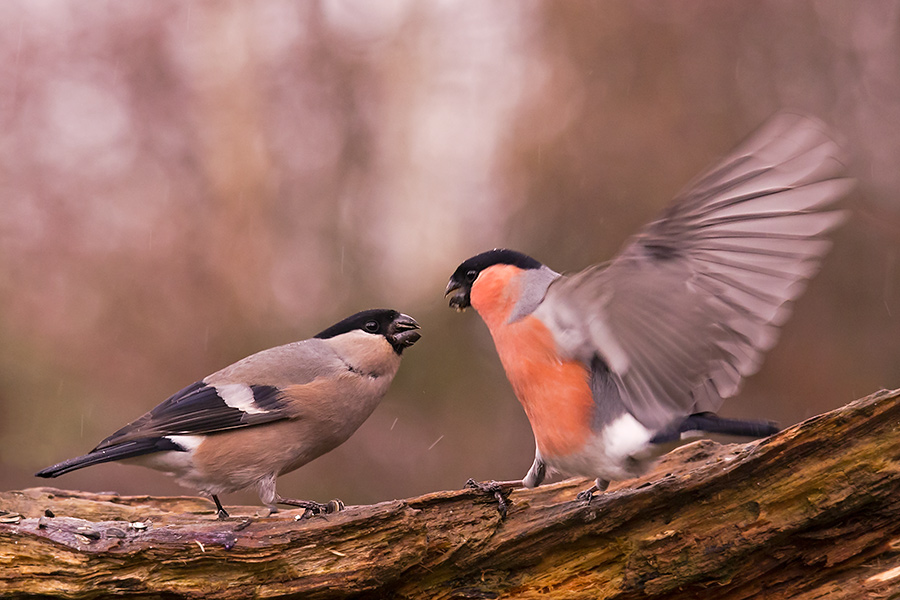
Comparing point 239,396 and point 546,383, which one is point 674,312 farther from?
point 239,396

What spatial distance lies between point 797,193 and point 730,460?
2.53 feet

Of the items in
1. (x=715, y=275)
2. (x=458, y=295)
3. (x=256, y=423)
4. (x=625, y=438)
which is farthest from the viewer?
(x=458, y=295)

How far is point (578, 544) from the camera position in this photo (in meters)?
2.08

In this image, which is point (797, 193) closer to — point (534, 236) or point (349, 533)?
point (349, 533)

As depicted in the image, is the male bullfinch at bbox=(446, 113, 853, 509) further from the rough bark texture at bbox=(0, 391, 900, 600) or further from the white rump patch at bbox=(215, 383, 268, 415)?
the white rump patch at bbox=(215, 383, 268, 415)

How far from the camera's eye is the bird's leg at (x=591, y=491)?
219cm

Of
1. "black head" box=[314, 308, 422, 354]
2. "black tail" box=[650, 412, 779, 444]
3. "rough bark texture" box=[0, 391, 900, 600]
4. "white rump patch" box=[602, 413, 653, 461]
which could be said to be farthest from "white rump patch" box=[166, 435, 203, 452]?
"black tail" box=[650, 412, 779, 444]

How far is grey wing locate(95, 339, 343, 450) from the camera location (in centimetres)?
249

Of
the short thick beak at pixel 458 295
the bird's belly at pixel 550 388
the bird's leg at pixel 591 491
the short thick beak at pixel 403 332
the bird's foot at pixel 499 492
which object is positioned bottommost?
the bird's leg at pixel 591 491

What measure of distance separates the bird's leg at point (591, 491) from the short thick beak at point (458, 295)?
74 centimetres

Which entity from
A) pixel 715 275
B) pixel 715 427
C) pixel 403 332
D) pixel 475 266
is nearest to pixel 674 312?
pixel 715 275

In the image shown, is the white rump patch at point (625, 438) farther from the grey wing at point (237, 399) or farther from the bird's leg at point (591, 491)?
the grey wing at point (237, 399)

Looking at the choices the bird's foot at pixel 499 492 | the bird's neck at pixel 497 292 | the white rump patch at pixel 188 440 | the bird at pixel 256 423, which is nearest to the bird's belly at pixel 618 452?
the bird's foot at pixel 499 492

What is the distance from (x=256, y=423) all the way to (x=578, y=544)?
1116 millimetres
